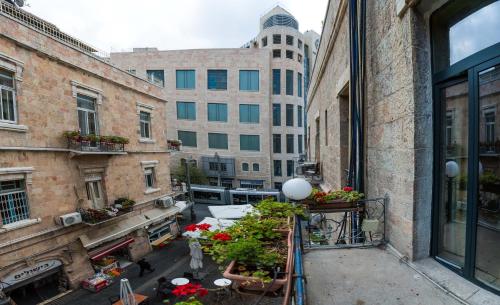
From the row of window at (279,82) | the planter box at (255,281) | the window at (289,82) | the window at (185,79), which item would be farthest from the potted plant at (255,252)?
the window at (289,82)

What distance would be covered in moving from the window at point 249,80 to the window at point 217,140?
20.4 ft

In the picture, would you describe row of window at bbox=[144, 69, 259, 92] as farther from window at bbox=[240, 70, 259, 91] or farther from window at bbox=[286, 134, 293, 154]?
window at bbox=[286, 134, 293, 154]

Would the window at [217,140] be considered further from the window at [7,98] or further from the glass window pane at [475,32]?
the glass window pane at [475,32]

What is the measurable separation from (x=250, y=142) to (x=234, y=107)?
4641 millimetres

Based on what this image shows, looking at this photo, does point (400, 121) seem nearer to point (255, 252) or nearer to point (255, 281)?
point (255, 252)

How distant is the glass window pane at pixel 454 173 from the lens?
310 cm

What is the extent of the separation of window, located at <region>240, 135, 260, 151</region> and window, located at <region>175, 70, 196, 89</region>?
8.81m

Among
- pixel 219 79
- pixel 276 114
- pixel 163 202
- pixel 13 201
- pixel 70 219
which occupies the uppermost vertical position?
pixel 219 79

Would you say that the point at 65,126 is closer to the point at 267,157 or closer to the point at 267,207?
the point at 267,207

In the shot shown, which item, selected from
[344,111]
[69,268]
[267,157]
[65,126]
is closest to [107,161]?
[65,126]

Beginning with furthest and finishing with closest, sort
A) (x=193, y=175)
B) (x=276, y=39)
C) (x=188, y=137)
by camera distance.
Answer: (x=276, y=39)
(x=188, y=137)
(x=193, y=175)

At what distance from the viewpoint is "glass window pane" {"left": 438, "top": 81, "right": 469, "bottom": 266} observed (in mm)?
3098

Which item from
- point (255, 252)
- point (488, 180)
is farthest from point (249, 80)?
point (255, 252)

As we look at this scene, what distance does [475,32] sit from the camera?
2854 millimetres
